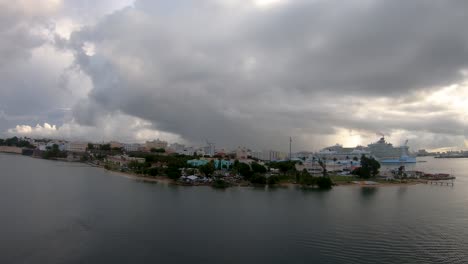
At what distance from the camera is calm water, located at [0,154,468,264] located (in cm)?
480

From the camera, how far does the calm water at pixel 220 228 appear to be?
4.80 meters

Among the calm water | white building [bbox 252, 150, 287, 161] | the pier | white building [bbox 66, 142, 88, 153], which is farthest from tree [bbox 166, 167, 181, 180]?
white building [bbox 66, 142, 88, 153]

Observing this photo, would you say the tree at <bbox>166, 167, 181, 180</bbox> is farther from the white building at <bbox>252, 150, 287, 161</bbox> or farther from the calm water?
the white building at <bbox>252, 150, 287, 161</bbox>

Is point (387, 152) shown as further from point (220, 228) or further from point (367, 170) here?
point (220, 228)

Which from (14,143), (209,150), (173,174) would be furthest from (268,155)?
Answer: (14,143)

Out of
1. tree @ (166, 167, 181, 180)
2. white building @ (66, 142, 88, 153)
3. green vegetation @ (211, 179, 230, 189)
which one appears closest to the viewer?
green vegetation @ (211, 179, 230, 189)

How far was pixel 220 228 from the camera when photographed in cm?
612

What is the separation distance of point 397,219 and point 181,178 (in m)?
8.15

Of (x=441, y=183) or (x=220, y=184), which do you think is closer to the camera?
(x=220, y=184)

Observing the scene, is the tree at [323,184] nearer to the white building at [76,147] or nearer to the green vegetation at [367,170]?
the green vegetation at [367,170]

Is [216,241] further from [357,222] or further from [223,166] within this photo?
[223,166]

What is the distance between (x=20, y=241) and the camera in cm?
511

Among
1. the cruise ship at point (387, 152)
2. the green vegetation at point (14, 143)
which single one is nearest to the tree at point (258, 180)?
the cruise ship at point (387, 152)

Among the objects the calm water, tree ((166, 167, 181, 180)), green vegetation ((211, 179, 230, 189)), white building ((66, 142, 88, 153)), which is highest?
white building ((66, 142, 88, 153))
